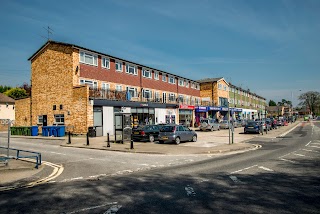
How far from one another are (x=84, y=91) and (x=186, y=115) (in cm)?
2315

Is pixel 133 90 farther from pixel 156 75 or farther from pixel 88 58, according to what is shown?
pixel 88 58

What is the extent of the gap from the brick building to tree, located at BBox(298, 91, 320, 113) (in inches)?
4044

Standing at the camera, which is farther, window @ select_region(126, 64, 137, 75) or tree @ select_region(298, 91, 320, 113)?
tree @ select_region(298, 91, 320, 113)

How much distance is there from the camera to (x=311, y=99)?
118 meters

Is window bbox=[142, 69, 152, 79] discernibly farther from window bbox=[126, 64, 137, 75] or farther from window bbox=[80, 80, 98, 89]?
window bbox=[80, 80, 98, 89]

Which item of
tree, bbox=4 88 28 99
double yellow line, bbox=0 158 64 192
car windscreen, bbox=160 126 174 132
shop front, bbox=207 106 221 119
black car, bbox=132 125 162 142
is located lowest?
double yellow line, bbox=0 158 64 192

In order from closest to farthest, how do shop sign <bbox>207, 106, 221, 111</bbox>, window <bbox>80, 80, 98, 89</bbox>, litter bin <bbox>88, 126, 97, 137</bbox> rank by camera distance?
Result: 1. litter bin <bbox>88, 126, 97, 137</bbox>
2. window <bbox>80, 80, 98, 89</bbox>
3. shop sign <bbox>207, 106, 221, 111</bbox>

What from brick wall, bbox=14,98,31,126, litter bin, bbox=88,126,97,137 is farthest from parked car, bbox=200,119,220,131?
brick wall, bbox=14,98,31,126

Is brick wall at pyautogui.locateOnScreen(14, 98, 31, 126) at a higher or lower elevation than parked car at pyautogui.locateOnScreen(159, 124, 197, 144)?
higher

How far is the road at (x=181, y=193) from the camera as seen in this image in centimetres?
580

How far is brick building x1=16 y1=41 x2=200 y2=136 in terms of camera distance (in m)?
26.7

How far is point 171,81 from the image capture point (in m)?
45.9

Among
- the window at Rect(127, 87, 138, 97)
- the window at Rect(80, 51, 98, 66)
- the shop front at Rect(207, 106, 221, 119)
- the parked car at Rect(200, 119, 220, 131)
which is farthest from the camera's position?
the shop front at Rect(207, 106, 221, 119)

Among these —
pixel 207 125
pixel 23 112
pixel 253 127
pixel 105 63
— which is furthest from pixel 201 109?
pixel 23 112
